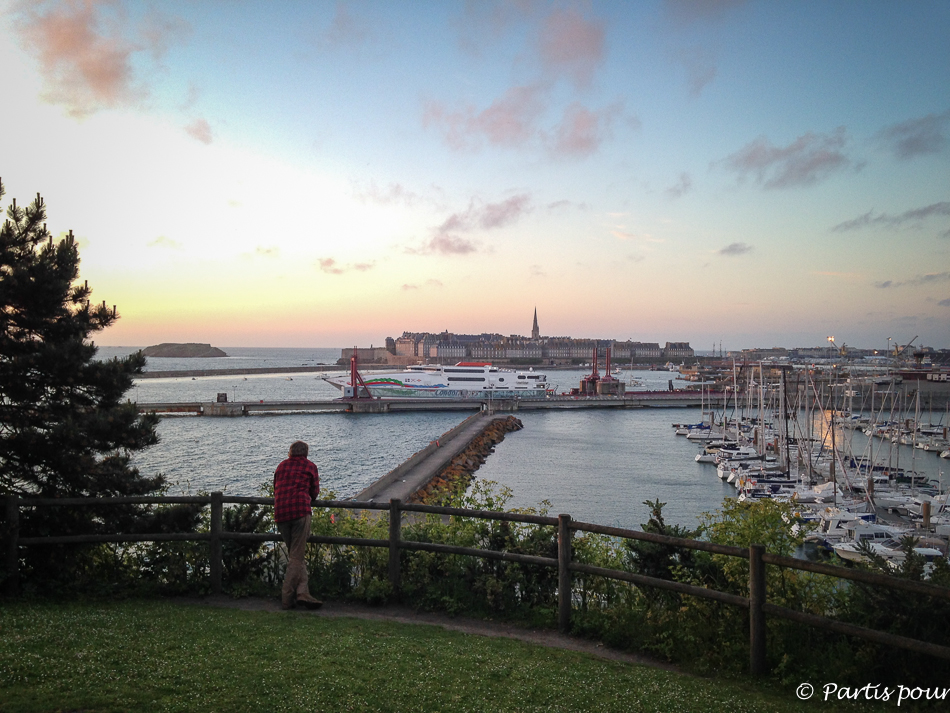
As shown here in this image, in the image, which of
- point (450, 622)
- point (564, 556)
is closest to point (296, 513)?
point (450, 622)

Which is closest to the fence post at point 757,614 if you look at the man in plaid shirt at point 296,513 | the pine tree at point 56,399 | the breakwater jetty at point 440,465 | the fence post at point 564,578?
the fence post at point 564,578

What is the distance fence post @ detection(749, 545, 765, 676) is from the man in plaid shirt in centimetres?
340

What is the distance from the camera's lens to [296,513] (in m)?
5.58

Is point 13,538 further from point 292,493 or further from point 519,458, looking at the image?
point 519,458

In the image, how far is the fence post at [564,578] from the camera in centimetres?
529

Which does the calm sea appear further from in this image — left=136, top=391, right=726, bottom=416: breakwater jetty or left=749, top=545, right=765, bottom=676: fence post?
left=749, top=545, right=765, bottom=676: fence post

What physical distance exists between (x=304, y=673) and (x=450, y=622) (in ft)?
5.62

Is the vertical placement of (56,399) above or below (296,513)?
above

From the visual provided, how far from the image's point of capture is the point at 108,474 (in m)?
6.77

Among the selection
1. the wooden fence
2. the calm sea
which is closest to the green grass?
the wooden fence

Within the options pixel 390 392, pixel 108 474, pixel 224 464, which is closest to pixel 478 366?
pixel 390 392

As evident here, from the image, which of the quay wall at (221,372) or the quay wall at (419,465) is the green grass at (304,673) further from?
the quay wall at (221,372)

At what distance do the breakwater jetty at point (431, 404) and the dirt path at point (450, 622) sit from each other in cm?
6244

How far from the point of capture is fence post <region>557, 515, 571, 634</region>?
529 cm
